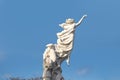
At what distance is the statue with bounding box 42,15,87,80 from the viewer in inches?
996

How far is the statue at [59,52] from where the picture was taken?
2530 centimetres

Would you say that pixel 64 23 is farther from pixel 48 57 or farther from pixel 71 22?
pixel 48 57

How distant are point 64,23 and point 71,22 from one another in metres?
0.44

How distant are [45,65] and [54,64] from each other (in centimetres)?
45

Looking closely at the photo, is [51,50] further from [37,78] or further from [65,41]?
[37,78]

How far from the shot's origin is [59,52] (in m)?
25.6

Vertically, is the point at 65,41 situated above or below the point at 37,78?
below

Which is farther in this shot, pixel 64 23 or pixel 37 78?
pixel 37 78

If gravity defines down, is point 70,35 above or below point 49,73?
above

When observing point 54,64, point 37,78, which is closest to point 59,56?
point 54,64

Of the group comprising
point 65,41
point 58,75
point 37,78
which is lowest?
point 58,75

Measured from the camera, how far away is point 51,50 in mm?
25328

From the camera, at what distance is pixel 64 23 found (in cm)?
2620

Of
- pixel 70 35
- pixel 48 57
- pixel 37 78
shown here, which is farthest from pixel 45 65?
pixel 37 78
